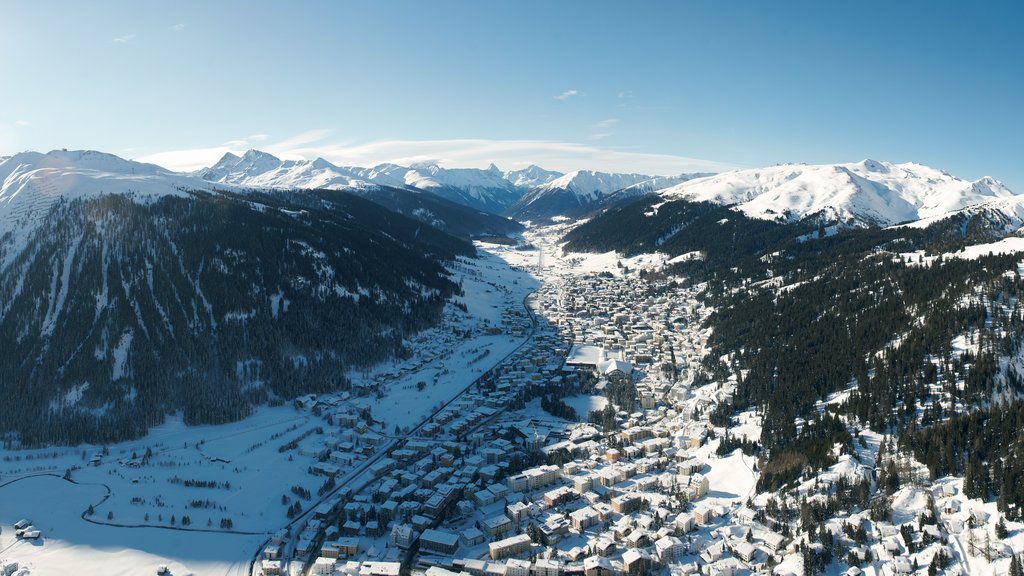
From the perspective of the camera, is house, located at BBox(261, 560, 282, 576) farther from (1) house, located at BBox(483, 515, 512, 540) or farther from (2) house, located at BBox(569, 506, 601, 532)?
(2) house, located at BBox(569, 506, 601, 532)

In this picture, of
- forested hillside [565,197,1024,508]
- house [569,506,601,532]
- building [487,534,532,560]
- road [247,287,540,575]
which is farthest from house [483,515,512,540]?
forested hillside [565,197,1024,508]

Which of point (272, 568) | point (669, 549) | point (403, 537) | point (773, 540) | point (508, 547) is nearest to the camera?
point (773, 540)

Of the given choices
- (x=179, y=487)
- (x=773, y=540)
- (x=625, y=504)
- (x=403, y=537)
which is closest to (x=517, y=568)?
(x=403, y=537)

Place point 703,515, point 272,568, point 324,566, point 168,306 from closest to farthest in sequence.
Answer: point 324,566, point 272,568, point 703,515, point 168,306

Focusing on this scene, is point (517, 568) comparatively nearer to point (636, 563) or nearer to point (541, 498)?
point (636, 563)

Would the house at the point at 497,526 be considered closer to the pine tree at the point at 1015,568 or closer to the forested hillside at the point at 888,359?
the forested hillside at the point at 888,359

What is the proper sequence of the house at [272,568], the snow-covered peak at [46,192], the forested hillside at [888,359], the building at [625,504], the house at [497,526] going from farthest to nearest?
the snow-covered peak at [46,192] < the building at [625,504] < the forested hillside at [888,359] < the house at [497,526] < the house at [272,568]

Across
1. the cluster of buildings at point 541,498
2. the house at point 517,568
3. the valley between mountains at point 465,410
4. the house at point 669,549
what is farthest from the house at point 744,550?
the house at point 517,568
